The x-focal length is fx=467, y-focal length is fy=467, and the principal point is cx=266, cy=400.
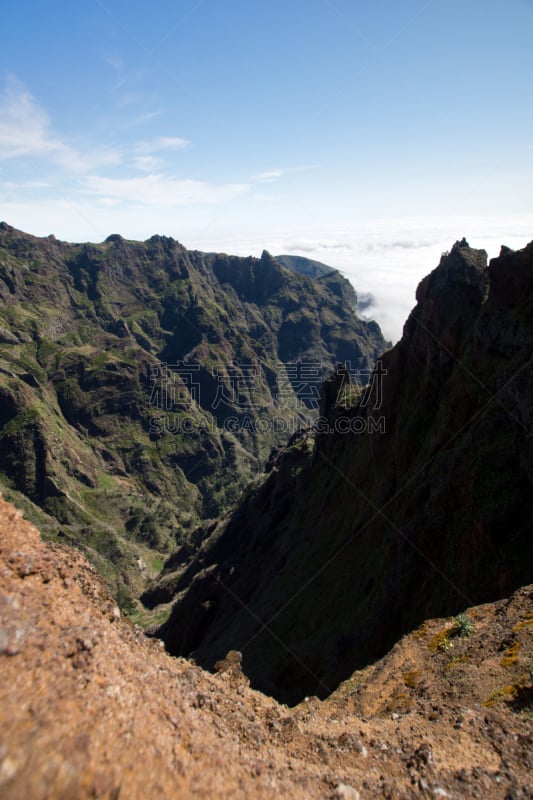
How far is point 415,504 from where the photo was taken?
35844 mm

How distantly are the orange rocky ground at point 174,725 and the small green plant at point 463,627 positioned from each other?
347 centimetres

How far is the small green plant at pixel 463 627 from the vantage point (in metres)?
20.8

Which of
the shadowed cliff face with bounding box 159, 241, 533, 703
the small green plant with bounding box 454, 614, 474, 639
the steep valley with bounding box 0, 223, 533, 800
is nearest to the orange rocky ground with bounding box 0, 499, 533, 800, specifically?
the steep valley with bounding box 0, 223, 533, 800

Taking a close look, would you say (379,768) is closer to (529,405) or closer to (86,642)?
(86,642)

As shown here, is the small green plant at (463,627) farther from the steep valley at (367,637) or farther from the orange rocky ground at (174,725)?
the orange rocky ground at (174,725)

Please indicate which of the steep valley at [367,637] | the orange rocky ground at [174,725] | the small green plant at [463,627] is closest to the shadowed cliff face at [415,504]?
the steep valley at [367,637]

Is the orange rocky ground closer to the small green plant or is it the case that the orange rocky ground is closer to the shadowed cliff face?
the small green plant

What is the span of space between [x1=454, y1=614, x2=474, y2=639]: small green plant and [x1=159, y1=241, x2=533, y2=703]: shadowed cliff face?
294 centimetres

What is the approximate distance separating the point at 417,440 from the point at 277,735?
113 ft

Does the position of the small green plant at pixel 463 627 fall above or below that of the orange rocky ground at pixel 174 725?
below

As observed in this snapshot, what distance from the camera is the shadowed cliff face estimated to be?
27.2 metres

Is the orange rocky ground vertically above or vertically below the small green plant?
above

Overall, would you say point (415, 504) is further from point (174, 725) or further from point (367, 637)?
point (174, 725)

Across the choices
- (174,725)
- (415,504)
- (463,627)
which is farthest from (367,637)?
(174,725)
